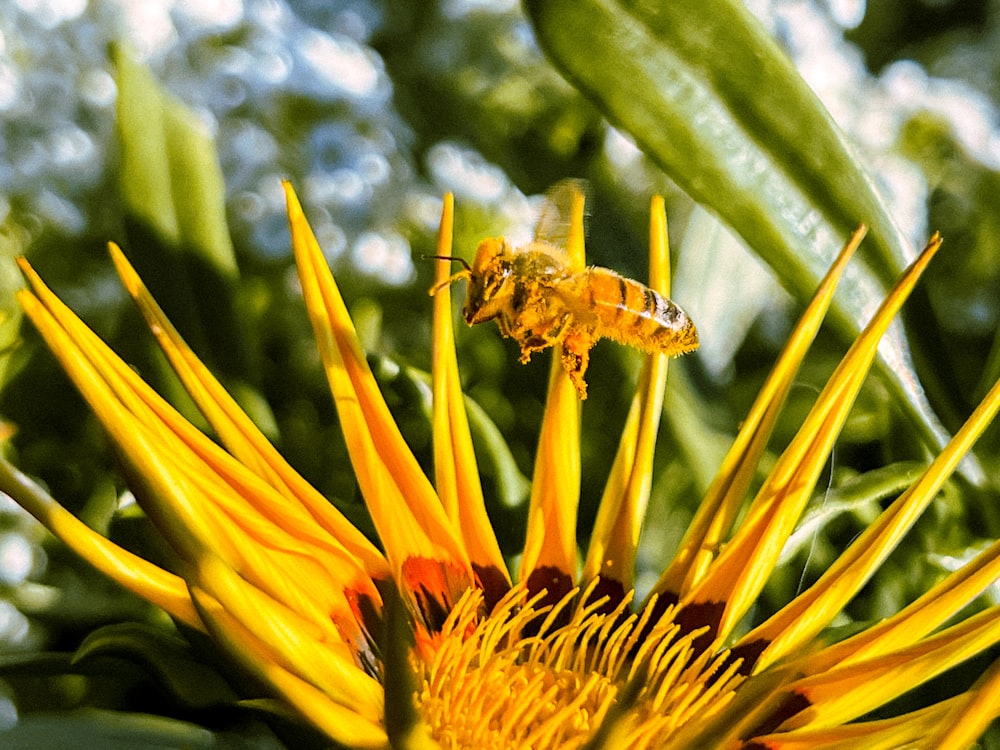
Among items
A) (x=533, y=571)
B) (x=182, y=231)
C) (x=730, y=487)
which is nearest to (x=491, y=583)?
(x=533, y=571)

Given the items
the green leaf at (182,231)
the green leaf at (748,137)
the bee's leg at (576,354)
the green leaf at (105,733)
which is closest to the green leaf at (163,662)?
the green leaf at (105,733)

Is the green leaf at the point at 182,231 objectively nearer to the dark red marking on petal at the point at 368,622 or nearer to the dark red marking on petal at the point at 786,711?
the dark red marking on petal at the point at 368,622

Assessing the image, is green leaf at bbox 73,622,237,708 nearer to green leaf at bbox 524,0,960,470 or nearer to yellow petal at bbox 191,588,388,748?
yellow petal at bbox 191,588,388,748

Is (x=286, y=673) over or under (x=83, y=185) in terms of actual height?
under

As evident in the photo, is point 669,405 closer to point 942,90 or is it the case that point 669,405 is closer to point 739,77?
point 739,77

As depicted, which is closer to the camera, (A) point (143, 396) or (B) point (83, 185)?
(A) point (143, 396)

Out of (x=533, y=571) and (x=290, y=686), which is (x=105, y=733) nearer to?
(x=290, y=686)

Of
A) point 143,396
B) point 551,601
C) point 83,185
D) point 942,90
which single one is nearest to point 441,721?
point 551,601
